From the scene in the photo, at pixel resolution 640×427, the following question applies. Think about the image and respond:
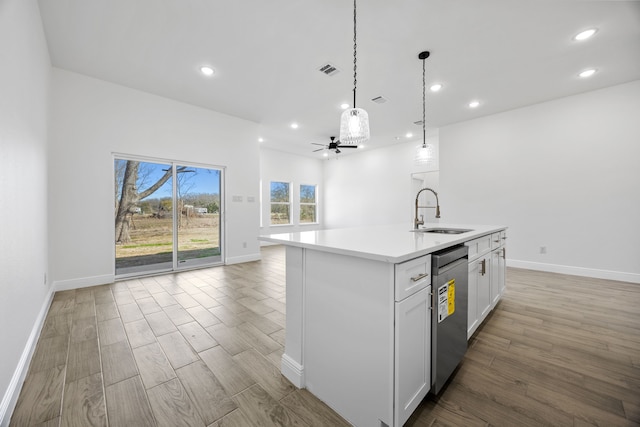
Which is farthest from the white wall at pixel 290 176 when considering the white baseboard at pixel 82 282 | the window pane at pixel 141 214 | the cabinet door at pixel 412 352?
the cabinet door at pixel 412 352

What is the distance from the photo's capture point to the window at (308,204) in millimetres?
8664

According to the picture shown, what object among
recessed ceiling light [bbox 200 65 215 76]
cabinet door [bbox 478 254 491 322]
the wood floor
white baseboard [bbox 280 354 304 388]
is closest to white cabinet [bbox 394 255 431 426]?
the wood floor

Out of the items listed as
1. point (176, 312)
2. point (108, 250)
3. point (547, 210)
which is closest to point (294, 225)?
point (108, 250)

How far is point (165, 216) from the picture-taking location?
171 inches

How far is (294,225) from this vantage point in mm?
8289

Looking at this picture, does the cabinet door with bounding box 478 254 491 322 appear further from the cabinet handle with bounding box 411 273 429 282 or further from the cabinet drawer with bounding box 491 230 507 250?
the cabinet handle with bounding box 411 273 429 282

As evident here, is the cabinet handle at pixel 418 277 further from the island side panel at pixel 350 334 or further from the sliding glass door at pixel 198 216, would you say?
the sliding glass door at pixel 198 216

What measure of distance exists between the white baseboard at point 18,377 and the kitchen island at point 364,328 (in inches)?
59.0

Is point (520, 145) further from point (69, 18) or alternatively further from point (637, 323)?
point (69, 18)

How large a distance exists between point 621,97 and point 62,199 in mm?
8289

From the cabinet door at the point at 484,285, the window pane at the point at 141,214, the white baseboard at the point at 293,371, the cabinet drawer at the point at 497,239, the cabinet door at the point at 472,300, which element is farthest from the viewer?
the window pane at the point at 141,214

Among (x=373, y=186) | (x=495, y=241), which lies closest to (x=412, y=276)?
(x=495, y=241)

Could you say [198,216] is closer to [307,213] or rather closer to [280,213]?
[280,213]

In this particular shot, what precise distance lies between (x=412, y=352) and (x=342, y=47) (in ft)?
10.3
